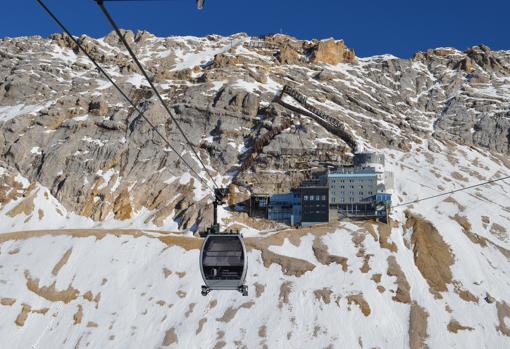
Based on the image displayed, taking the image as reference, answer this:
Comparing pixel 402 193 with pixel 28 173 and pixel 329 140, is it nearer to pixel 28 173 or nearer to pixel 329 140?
pixel 329 140

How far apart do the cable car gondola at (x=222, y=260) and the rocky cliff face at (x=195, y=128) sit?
277 ft

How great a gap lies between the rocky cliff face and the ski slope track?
61cm

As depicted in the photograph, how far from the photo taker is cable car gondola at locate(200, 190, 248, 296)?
2486cm

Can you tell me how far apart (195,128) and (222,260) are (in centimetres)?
12892

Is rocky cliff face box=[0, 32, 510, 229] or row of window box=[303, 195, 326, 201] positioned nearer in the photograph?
row of window box=[303, 195, 326, 201]

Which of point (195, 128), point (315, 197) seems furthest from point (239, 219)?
point (195, 128)

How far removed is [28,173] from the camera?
140 m

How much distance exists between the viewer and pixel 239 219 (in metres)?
112

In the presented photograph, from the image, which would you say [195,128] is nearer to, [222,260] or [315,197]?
[315,197]

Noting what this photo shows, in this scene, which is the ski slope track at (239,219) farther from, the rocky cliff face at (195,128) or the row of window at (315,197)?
the row of window at (315,197)

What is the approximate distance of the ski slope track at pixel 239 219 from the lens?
252 ft

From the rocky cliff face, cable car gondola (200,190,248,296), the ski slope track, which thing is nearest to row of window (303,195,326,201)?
the ski slope track

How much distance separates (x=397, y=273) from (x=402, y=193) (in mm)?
37341

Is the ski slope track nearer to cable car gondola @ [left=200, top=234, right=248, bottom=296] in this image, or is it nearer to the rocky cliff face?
the rocky cliff face
